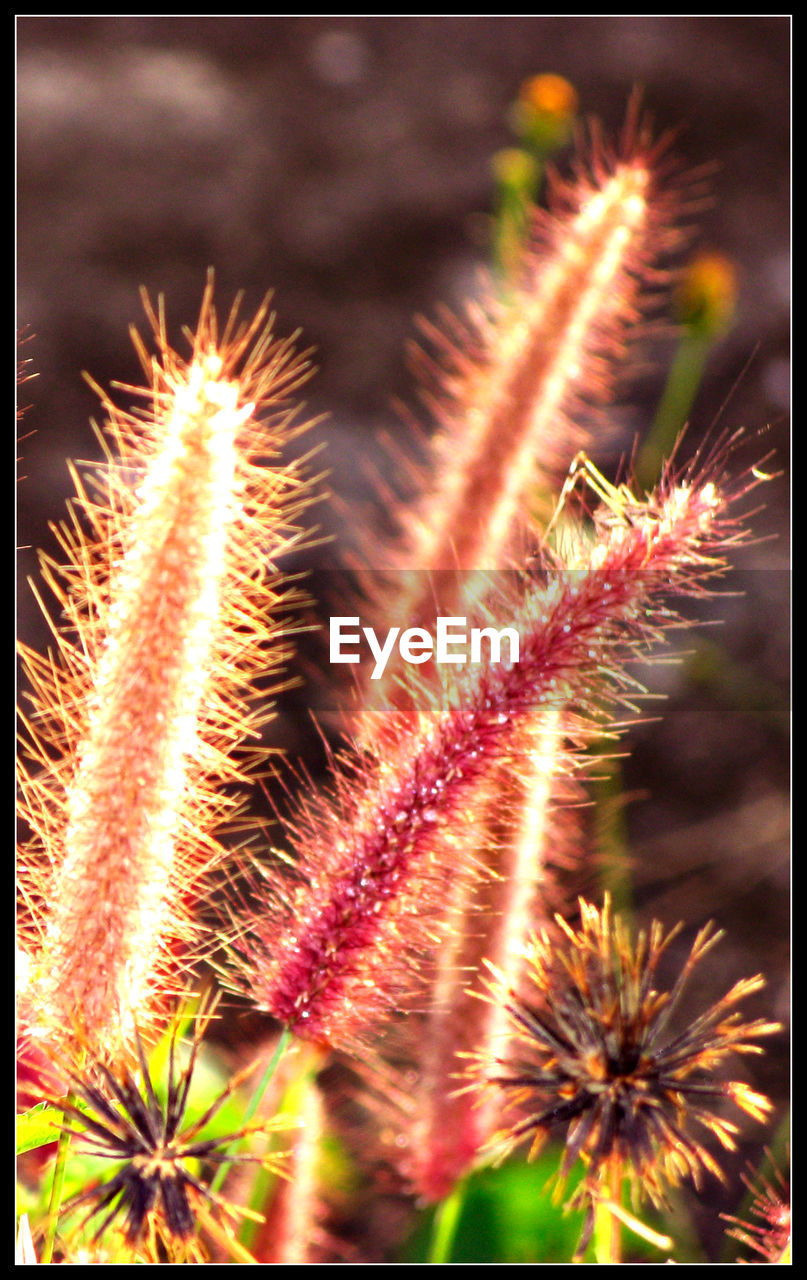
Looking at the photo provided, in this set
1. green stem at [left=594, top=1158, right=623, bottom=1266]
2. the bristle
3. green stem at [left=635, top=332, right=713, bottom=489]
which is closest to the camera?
green stem at [left=594, top=1158, right=623, bottom=1266]

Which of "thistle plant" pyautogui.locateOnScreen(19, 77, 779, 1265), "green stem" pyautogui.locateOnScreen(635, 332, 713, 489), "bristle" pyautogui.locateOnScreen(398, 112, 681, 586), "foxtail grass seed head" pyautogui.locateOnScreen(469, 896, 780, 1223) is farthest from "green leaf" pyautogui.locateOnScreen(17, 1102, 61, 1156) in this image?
"green stem" pyautogui.locateOnScreen(635, 332, 713, 489)

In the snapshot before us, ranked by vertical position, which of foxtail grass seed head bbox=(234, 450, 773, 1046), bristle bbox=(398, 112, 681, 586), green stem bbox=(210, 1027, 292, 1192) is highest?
bristle bbox=(398, 112, 681, 586)

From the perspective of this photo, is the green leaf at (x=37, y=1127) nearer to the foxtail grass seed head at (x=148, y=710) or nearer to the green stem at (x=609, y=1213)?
the foxtail grass seed head at (x=148, y=710)

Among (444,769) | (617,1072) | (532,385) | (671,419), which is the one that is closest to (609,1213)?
(617,1072)

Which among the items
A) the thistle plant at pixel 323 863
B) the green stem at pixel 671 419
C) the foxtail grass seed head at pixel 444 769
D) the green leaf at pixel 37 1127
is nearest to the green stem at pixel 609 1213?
the thistle plant at pixel 323 863

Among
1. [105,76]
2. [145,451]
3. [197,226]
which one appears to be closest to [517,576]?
[145,451]

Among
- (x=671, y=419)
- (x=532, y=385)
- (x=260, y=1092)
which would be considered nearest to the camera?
(x=260, y=1092)

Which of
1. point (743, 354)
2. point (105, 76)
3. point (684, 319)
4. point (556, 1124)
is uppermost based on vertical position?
point (105, 76)

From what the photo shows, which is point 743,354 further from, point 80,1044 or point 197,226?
point 80,1044

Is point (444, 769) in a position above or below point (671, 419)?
below

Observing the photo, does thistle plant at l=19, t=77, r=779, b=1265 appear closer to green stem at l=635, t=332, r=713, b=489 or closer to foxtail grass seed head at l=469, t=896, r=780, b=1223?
foxtail grass seed head at l=469, t=896, r=780, b=1223

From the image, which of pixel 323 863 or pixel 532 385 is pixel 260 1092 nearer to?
pixel 323 863
